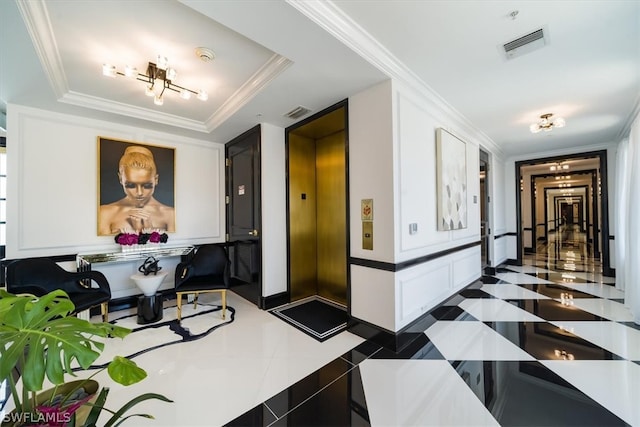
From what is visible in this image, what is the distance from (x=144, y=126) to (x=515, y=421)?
518 cm

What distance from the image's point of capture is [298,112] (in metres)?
3.21

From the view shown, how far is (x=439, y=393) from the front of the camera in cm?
183

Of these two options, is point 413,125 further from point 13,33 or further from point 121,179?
point 121,179

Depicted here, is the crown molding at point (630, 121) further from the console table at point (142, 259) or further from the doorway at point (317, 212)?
the console table at point (142, 259)

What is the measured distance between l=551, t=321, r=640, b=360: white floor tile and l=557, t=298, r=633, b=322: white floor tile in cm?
28

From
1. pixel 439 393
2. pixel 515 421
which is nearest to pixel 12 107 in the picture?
pixel 439 393

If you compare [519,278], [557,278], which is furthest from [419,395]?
[557,278]

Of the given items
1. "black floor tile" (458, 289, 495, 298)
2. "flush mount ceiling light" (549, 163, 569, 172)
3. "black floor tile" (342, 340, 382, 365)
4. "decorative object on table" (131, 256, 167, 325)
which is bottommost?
"black floor tile" (342, 340, 382, 365)

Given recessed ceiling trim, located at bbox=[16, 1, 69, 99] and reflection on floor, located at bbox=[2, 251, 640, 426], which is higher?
recessed ceiling trim, located at bbox=[16, 1, 69, 99]

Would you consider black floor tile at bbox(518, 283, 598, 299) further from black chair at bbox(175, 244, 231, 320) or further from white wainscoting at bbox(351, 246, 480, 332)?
black chair at bbox(175, 244, 231, 320)

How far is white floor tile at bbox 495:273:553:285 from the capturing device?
4.58 metres

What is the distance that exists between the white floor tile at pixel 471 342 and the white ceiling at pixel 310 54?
275 centimetres

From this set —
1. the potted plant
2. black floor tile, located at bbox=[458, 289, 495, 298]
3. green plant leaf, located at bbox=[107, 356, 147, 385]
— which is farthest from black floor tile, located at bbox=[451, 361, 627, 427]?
the potted plant

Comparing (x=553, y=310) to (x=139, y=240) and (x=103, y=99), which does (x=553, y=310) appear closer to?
(x=139, y=240)
